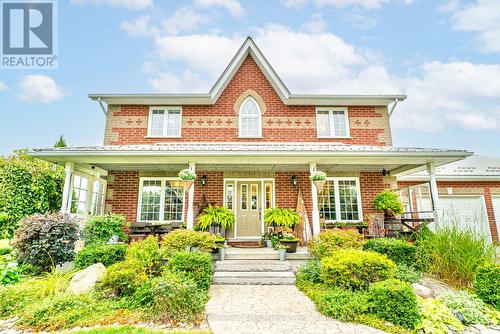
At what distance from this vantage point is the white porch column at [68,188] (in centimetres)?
743

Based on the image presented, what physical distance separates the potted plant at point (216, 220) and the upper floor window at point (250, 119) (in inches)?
148

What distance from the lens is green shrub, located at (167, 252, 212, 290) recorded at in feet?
17.4

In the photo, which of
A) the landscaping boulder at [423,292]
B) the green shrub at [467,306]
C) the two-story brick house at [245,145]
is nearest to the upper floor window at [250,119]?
the two-story brick house at [245,145]

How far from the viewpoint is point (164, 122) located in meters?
10.7

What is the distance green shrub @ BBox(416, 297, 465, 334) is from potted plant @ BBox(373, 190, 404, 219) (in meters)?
5.01

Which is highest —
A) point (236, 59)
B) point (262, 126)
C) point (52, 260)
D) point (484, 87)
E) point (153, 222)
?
point (484, 87)

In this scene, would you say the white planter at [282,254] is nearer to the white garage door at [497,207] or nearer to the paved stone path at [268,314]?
the paved stone path at [268,314]

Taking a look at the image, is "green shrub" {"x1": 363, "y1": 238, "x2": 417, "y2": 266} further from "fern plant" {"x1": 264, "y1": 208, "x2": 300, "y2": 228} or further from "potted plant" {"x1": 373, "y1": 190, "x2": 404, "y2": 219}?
"potted plant" {"x1": 373, "y1": 190, "x2": 404, "y2": 219}

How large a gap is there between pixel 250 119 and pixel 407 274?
25.5ft

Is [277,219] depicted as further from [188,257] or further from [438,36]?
[438,36]

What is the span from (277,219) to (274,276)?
2120mm

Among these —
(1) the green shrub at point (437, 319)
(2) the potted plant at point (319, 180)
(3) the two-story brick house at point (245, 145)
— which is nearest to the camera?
(1) the green shrub at point (437, 319)

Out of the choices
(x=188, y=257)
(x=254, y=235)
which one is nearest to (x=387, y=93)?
(x=254, y=235)

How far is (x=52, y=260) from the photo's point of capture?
6.16 metres
